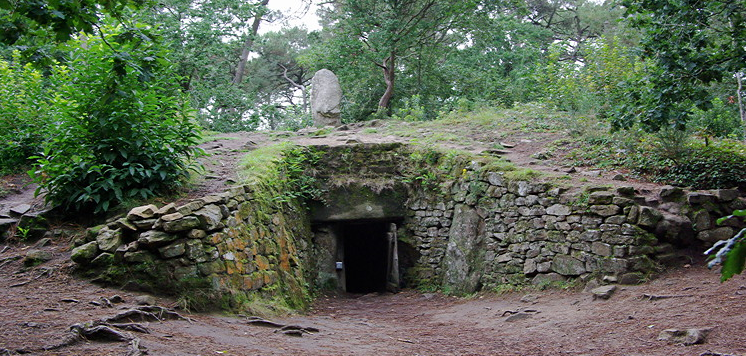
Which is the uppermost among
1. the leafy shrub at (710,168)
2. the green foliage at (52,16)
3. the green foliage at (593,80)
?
the green foliage at (593,80)

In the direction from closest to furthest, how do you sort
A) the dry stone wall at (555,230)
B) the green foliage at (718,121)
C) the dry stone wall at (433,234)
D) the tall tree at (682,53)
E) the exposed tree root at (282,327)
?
the exposed tree root at (282,327) → the dry stone wall at (433,234) → the tall tree at (682,53) → the dry stone wall at (555,230) → the green foliage at (718,121)

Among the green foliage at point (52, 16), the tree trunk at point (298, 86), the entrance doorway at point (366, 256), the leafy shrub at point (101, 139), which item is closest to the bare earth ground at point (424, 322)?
the leafy shrub at point (101, 139)

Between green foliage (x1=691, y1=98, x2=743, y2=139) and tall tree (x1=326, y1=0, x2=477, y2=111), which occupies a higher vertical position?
tall tree (x1=326, y1=0, x2=477, y2=111)

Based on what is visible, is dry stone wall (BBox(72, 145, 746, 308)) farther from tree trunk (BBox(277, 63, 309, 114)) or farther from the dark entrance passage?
tree trunk (BBox(277, 63, 309, 114))

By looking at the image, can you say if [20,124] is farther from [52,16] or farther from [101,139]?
[52,16]

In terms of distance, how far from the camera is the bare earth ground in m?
4.38

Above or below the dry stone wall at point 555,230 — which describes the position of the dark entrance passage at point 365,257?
below

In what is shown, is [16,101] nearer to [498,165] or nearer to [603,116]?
[498,165]

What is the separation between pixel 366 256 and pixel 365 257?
33 millimetres

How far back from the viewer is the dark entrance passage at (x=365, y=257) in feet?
40.3

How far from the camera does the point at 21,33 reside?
397 cm

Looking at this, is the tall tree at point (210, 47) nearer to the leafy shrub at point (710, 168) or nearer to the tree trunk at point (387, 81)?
the tree trunk at point (387, 81)

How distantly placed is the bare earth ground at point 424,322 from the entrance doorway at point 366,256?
12.9ft

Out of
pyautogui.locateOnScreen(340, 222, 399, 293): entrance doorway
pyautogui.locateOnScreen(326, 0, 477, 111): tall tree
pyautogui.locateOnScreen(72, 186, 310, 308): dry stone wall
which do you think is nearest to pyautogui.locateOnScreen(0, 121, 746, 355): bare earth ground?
pyautogui.locateOnScreen(72, 186, 310, 308): dry stone wall
